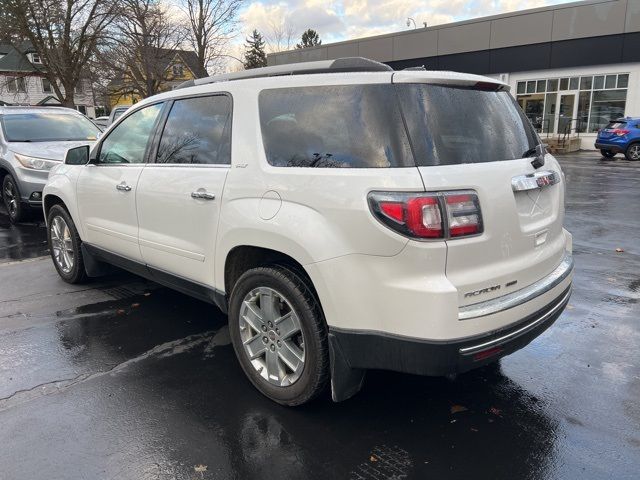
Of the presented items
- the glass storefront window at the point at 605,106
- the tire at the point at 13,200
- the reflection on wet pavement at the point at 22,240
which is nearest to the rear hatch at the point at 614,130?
the glass storefront window at the point at 605,106

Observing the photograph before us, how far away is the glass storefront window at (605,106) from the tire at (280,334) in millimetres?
26236

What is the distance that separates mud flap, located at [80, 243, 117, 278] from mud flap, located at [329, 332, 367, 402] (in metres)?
3.30

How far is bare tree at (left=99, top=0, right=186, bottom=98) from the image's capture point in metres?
29.6

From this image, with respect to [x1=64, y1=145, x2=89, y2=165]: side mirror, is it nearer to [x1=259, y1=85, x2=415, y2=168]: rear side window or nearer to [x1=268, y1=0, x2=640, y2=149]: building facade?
[x1=259, y1=85, x2=415, y2=168]: rear side window

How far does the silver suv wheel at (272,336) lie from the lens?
3.00m

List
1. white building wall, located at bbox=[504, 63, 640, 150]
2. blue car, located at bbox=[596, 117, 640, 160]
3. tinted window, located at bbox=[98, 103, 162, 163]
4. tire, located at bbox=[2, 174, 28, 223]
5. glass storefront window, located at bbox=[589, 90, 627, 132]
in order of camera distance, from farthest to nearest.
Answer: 1. glass storefront window, located at bbox=[589, 90, 627, 132]
2. white building wall, located at bbox=[504, 63, 640, 150]
3. blue car, located at bbox=[596, 117, 640, 160]
4. tire, located at bbox=[2, 174, 28, 223]
5. tinted window, located at bbox=[98, 103, 162, 163]

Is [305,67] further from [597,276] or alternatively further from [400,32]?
[400,32]

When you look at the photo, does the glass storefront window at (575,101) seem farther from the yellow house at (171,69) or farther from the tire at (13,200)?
the tire at (13,200)

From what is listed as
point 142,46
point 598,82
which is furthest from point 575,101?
point 142,46

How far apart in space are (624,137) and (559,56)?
7246 mm

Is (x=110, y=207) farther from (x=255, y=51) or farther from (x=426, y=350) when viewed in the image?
(x=255, y=51)

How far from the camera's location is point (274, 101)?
3131mm

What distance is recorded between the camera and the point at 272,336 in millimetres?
3109

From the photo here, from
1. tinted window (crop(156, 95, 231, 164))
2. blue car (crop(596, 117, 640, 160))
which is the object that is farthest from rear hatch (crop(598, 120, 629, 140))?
tinted window (crop(156, 95, 231, 164))
